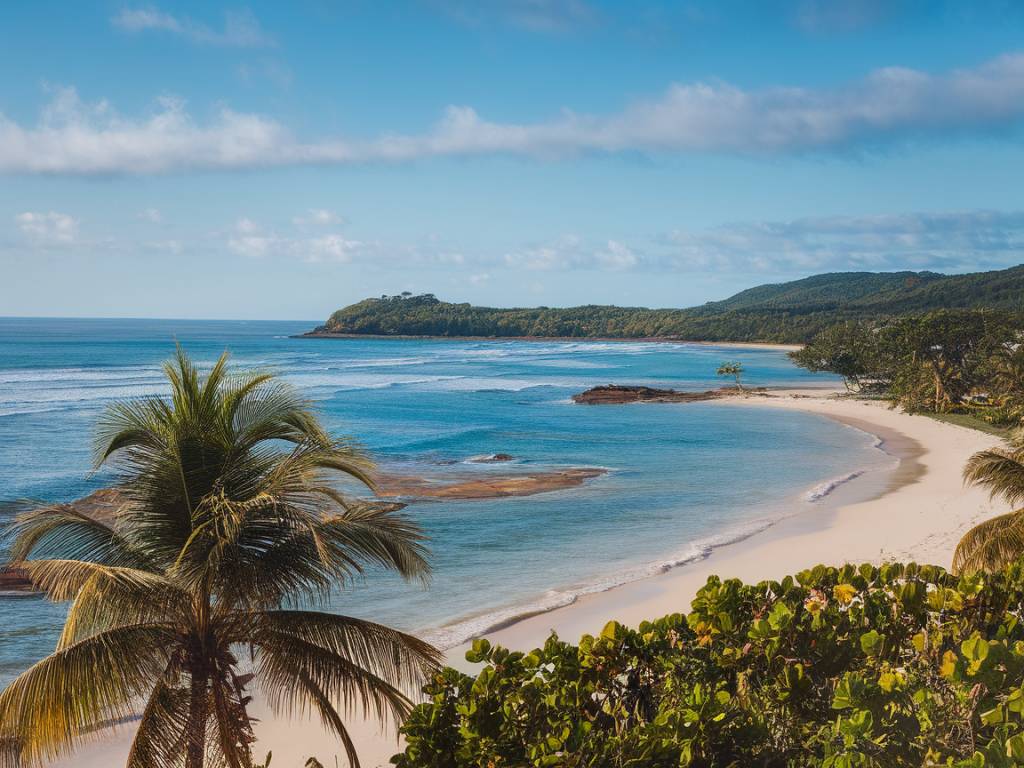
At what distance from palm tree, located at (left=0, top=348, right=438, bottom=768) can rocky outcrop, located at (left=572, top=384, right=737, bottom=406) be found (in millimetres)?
→ 61924

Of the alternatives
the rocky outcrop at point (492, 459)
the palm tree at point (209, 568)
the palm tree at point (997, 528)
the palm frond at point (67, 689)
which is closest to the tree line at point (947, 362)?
the rocky outcrop at point (492, 459)

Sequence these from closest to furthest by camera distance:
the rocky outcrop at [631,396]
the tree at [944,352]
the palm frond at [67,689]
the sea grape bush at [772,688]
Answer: the sea grape bush at [772,688]
the palm frond at [67,689]
the tree at [944,352]
the rocky outcrop at [631,396]

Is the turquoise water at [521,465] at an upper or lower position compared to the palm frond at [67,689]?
lower

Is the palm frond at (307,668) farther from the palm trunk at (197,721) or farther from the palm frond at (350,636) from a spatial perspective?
the palm trunk at (197,721)

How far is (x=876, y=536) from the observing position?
84.0 feet

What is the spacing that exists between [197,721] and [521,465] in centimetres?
3284

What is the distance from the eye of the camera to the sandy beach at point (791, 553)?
1350 cm

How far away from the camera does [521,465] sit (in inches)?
1623

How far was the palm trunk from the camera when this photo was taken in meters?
8.53

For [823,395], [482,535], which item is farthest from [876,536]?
[823,395]

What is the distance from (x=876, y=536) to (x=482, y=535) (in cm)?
1164

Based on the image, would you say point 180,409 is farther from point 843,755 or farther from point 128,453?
point 843,755

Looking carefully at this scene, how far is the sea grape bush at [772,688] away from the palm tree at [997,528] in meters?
7.70

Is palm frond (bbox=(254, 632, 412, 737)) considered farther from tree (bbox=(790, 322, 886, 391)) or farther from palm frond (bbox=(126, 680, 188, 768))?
tree (bbox=(790, 322, 886, 391))
